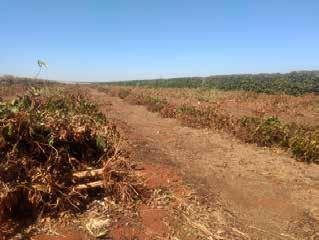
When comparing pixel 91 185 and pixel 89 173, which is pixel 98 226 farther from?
pixel 89 173

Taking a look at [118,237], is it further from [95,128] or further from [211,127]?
[211,127]

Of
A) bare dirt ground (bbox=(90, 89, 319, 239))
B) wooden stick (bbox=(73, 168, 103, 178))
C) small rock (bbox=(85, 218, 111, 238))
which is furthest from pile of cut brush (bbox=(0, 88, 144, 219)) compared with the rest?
bare dirt ground (bbox=(90, 89, 319, 239))

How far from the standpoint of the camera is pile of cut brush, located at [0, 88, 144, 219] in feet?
13.4

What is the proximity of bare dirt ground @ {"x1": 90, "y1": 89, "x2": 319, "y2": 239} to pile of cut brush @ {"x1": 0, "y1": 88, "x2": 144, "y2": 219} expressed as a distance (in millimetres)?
663

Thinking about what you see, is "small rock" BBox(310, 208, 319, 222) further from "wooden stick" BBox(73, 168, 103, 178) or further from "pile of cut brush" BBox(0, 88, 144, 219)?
"wooden stick" BBox(73, 168, 103, 178)

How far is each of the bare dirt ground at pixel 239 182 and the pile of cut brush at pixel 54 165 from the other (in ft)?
2.18

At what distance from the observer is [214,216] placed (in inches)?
184

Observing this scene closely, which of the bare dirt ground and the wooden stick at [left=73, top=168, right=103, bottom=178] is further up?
the wooden stick at [left=73, top=168, right=103, bottom=178]

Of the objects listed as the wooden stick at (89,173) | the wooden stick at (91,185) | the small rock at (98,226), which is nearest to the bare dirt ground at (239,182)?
the small rock at (98,226)

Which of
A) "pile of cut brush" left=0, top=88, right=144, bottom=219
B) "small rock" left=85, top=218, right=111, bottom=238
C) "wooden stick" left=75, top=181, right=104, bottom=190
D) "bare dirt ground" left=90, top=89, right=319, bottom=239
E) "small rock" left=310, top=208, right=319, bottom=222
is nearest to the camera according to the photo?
"small rock" left=85, top=218, right=111, bottom=238

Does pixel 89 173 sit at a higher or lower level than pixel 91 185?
higher

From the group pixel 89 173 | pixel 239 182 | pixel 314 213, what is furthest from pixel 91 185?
pixel 314 213

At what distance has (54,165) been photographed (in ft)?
14.6

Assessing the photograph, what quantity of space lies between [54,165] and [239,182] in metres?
3.31
